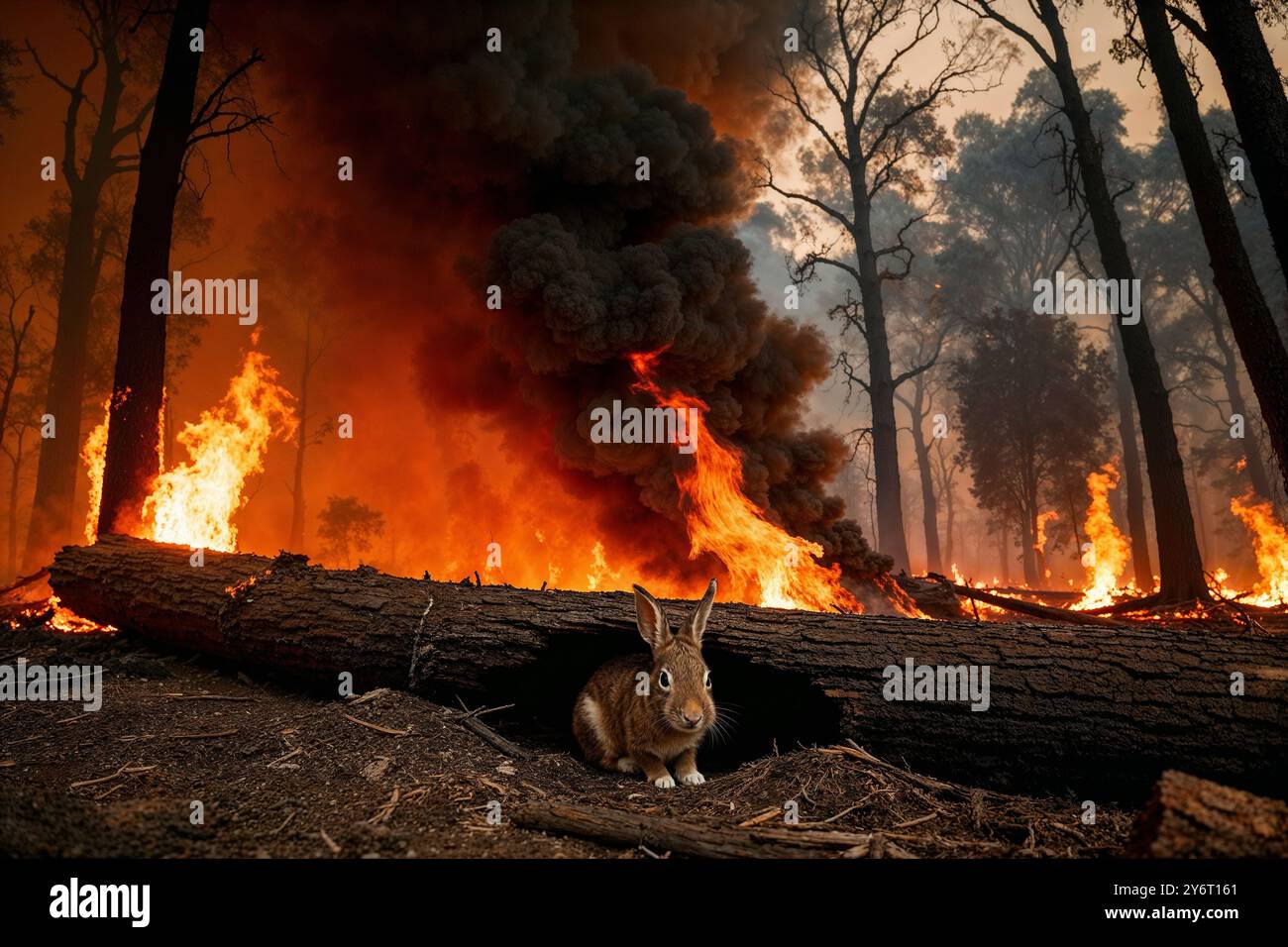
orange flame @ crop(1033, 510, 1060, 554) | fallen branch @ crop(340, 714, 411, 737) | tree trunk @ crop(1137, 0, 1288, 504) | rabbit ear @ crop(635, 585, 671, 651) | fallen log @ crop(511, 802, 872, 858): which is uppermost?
tree trunk @ crop(1137, 0, 1288, 504)

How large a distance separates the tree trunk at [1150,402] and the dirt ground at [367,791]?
8191 millimetres

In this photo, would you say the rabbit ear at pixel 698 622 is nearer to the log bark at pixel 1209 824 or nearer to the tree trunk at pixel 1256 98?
the log bark at pixel 1209 824

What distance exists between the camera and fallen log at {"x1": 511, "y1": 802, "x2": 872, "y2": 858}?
9.80 ft

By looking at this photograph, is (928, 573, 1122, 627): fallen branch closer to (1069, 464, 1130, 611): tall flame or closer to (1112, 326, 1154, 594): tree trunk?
(1069, 464, 1130, 611): tall flame

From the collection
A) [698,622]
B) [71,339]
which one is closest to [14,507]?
[71,339]

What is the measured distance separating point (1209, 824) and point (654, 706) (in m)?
2.96

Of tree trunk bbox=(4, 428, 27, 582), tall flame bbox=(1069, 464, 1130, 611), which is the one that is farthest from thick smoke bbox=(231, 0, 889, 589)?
tree trunk bbox=(4, 428, 27, 582)

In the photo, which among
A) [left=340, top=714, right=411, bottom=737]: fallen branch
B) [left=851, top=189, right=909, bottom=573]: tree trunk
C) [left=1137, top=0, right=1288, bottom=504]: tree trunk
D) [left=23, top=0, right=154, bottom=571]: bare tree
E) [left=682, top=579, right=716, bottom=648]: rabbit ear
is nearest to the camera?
[left=682, top=579, right=716, bottom=648]: rabbit ear

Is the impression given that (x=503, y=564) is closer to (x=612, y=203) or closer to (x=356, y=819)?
(x=612, y=203)

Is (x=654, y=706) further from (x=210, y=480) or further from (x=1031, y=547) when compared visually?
(x=1031, y=547)

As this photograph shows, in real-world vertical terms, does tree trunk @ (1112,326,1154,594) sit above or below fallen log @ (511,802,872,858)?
above

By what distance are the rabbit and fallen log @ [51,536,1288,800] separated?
0.43m

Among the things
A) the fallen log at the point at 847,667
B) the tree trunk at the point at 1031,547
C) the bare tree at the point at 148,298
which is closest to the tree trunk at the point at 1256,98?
the fallen log at the point at 847,667

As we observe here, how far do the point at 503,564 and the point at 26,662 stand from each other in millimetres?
13766
